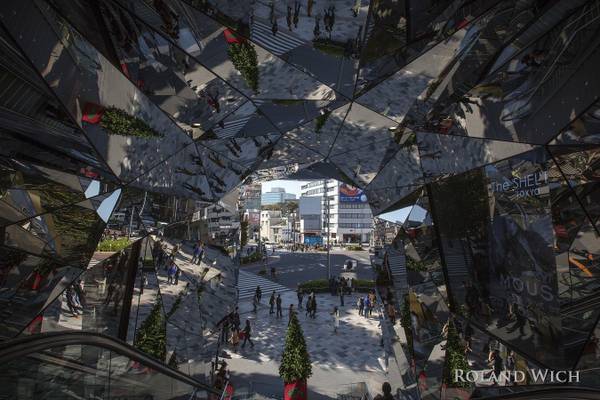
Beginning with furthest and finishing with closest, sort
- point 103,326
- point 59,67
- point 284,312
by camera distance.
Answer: point 284,312, point 103,326, point 59,67

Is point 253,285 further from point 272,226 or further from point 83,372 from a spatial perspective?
point 272,226

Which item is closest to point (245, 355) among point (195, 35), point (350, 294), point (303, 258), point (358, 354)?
point (358, 354)

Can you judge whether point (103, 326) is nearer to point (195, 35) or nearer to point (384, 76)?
point (195, 35)

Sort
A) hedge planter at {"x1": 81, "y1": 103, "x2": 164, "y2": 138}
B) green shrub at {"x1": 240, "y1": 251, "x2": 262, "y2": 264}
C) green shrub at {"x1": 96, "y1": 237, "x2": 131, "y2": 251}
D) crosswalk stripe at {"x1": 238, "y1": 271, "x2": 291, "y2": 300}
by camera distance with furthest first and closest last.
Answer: green shrub at {"x1": 240, "y1": 251, "x2": 262, "y2": 264} → crosswalk stripe at {"x1": 238, "y1": 271, "x2": 291, "y2": 300} → green shrub at {"x1": 96, "y1": 237, "x2": 131, "y2": 251} → hedge planter at {"x1": 81, "y1": 103, "x2": 164, "y2": 138}

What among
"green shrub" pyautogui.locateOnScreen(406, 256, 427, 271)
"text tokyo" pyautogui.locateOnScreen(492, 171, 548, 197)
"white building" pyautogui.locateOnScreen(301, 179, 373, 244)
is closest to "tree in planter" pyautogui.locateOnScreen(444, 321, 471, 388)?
"green shrub" pyautogui.locateOnScreen(406, 256, 427, 271)

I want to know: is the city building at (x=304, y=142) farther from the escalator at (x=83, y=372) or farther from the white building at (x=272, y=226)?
the white building at (x=272, y=226)

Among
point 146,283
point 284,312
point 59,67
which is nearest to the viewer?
point 59,67

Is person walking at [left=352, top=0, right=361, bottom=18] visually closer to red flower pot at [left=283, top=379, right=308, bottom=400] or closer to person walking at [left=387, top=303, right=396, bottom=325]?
person walking at [left=387, top=303, right=396, bottom=325]
